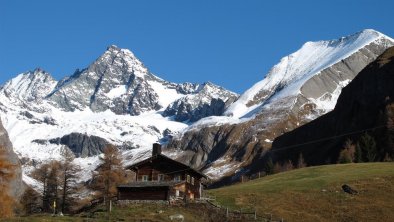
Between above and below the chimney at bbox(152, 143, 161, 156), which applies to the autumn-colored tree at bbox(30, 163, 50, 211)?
below

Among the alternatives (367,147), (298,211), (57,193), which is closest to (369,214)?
(298,211)

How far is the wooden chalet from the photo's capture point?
83.9 m

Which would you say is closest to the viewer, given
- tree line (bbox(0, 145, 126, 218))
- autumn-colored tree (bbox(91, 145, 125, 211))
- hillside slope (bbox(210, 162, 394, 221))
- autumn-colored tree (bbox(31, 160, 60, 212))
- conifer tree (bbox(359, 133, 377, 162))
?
hillside slope (bbox(210, 162, 394, 221))

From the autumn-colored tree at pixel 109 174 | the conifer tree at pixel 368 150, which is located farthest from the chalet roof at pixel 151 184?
the conifer tree at pixel 368 150

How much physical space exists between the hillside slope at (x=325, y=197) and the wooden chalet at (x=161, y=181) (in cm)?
442

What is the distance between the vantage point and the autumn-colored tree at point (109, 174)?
95.4 metres

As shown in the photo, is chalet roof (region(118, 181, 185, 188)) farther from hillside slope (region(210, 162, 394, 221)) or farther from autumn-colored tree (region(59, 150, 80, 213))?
autumn-colored tree (region(59, 150, 80, 213))

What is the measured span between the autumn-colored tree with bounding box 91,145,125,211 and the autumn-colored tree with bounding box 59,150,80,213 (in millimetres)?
3674

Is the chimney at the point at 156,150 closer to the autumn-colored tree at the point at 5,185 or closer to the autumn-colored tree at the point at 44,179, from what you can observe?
the autumn-colored tree at the point at 44,179

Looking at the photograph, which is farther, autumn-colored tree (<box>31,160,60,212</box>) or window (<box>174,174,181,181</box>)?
autumn-colored tree (<box>31,160,60,212</box>)

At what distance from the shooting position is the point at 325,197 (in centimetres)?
8544

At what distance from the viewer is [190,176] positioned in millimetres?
91500

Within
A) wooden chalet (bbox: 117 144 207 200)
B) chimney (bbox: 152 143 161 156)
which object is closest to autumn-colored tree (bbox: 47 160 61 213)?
wooden chalet (bbox: 117 144 207 200)

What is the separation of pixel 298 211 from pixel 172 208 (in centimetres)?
1446
